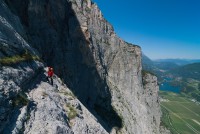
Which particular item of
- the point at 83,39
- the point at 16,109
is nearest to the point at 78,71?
the point at 83,39

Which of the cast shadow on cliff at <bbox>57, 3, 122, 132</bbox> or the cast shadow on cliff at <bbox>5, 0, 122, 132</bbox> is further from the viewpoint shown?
the cast shadow on cliff at <bbox>57, 3, 122, 132</bbox>

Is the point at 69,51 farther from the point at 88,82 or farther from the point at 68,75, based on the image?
the point at 88,82

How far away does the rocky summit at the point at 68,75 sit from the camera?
64.2 ft

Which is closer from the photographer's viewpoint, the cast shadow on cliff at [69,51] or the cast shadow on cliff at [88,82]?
the cast shadow on cliff at [69,51]

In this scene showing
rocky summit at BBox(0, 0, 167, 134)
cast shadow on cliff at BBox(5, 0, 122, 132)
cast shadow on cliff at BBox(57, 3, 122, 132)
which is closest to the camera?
rocky summit at BBox(0, 0, 167, 134)

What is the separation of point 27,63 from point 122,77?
62104mm

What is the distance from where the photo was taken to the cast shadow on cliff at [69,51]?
142 feet

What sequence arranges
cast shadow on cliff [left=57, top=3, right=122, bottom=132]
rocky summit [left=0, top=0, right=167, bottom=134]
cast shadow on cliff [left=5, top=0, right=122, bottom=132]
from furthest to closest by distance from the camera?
cast shadow on cliff [left=57, top=3, right=122, bottom=132] → cast shadow on cliff [left=5, top=0, right=122, bottom=132] → rocky summit [left=0, top=0, right=167, bottom=134]

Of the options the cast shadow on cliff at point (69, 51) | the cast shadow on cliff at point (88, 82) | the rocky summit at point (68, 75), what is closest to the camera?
the rocky summit at point (68, 75)

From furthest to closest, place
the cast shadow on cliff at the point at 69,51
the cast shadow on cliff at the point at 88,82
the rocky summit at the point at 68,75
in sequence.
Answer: the cast shadow on cliff at the point at 88,82 → the cast shadow on cliff at the point at 69,51 → the rocky summit at the point at 68,75

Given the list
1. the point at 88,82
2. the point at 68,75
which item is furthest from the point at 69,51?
the point at 88,82

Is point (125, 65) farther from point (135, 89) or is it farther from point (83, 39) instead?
point (83, 39)

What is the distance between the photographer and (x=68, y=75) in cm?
5169

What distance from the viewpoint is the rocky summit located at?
770 inches
